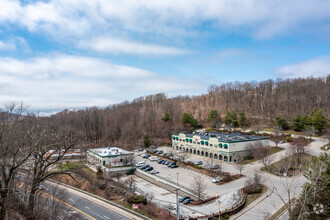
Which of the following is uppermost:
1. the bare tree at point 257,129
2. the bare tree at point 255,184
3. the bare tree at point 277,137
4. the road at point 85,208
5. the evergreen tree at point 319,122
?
the evergreen tree at point 319,122

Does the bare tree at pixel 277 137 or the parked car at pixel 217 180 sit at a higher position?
the bare tree at pixel 277 137

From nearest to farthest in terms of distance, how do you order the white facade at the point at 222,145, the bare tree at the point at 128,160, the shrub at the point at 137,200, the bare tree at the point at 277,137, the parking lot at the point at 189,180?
the shrub at the point at 137,200
the parking lot at the point at 189,180
the white facade at the point at 222,145
the bare tree at the point at 128,160
the bare tree at the point at 277,137

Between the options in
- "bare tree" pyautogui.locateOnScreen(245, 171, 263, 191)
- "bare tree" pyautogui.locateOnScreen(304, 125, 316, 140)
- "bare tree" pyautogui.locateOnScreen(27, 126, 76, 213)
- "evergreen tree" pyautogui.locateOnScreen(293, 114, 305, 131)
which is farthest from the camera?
"evergreen tree" pyautogui.locateOnScreen(293, 114, 305, 131)

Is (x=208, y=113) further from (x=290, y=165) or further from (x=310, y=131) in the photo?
(x=290, y=165)

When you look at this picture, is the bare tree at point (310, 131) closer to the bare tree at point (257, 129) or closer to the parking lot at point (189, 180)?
the bare tree at point (257, 129)

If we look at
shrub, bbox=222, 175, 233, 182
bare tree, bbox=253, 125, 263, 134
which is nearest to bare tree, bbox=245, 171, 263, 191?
shrub, bbox=222, 175, 233, 182

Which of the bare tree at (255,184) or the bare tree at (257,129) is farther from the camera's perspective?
the bare tree at (257,129)

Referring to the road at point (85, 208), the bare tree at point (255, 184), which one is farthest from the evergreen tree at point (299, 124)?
the road at point (85, 208)

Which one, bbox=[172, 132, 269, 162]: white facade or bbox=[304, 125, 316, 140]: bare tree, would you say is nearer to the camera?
bbox=[172, 132, 269, 162]: white facade

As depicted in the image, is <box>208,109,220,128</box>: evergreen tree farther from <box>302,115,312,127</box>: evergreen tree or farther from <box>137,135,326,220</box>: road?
<box>137,135,326,220</box>: road
